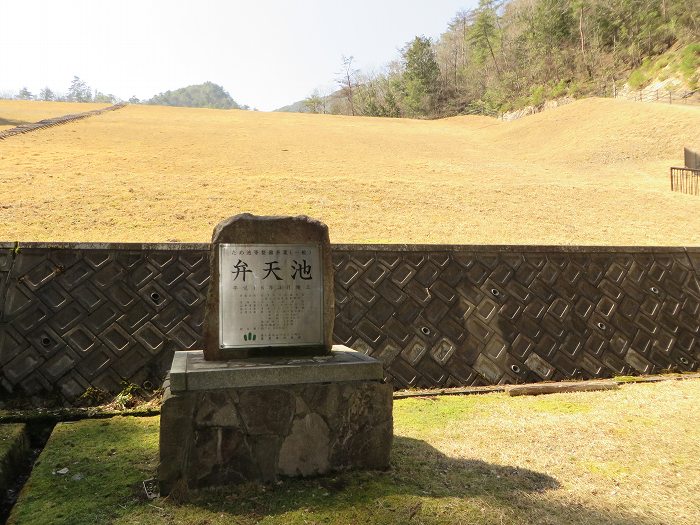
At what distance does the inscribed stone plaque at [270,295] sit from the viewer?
370cm

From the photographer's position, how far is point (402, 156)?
21359 mm

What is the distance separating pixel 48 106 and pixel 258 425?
40.9m

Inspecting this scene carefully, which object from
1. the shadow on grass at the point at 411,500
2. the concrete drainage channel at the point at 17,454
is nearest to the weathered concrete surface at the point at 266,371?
the shadow on grass at the point at 411,500

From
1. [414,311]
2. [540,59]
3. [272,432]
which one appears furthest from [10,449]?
[540,59]

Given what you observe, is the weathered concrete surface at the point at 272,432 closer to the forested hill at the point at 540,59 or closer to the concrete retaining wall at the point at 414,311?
the concrete retaining wall at the point at 414,311

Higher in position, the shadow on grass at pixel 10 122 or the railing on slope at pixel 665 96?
the railing on slope at pixel 665 96

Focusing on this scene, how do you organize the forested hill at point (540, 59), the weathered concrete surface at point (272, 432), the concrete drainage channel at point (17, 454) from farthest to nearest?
the forested hill at point (540, 59) → the concrete drainage channel at point (17, 454) → the weathered concrete surface at point (272, 432)

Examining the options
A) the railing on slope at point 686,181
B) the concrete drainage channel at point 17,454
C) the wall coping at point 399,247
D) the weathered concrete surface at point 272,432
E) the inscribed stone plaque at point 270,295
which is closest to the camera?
the weathered concrete surface at point 272,432

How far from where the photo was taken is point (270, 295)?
149 inches

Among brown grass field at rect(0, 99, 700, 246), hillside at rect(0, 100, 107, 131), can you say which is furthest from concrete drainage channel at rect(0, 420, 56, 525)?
hillside at rect(0, 100, 107, 131)

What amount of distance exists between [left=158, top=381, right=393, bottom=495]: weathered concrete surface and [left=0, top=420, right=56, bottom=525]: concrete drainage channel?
43.8 inches

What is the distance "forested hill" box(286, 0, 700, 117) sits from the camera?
125 ft

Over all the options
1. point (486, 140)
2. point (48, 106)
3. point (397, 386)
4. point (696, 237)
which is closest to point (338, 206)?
point (397, 386)

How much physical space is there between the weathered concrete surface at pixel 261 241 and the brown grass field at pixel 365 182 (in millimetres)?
5305
